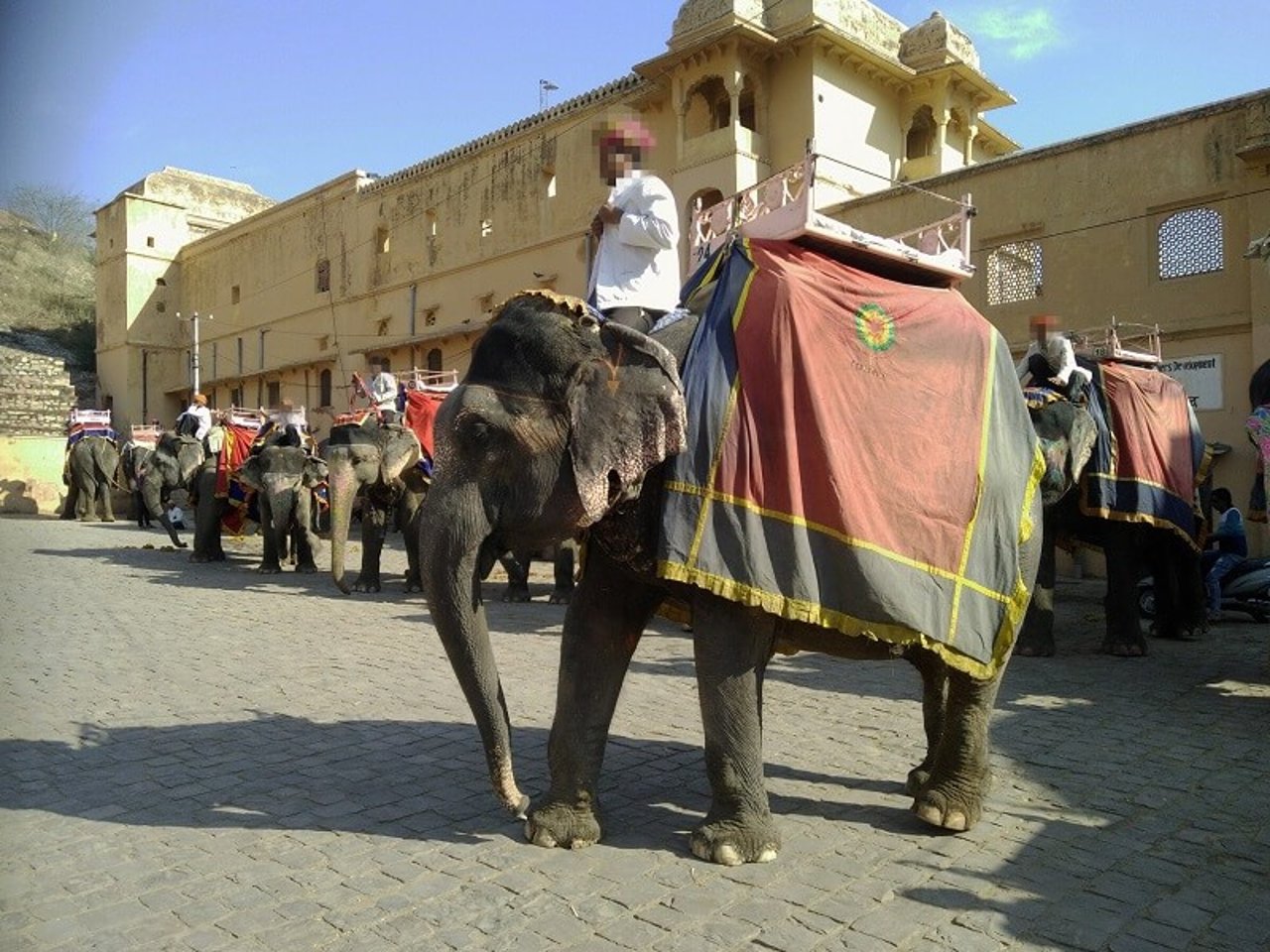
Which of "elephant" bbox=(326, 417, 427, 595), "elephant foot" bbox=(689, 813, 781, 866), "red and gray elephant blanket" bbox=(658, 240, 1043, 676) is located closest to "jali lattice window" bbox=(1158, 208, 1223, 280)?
"elephant" bbox=(326, 417, 427, 595)

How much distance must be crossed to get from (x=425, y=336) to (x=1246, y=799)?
29.4m

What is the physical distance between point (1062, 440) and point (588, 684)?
5363 mm

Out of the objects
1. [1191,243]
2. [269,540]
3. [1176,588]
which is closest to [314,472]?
[269,540]

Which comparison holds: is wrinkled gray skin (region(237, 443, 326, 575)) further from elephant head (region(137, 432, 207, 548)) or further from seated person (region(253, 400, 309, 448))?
elephant head (region(137, 432, 207, 548))

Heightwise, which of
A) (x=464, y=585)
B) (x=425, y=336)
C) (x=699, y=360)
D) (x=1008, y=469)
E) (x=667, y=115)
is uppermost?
(x=667, y=115)

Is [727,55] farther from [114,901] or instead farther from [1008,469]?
[114,901]

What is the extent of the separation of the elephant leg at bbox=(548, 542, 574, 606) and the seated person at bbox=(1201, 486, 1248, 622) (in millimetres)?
6750

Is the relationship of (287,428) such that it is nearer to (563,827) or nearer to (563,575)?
(563,575)

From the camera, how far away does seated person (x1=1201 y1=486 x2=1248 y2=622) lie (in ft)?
36.6

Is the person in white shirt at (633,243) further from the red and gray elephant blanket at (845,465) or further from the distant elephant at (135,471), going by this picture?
the distant elephant at (135,471)

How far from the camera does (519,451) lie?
147 inches

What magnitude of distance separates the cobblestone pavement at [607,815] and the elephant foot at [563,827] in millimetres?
53

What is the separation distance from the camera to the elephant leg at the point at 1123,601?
28.7 ft

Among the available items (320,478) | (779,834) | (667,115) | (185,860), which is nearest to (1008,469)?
(779,834)
